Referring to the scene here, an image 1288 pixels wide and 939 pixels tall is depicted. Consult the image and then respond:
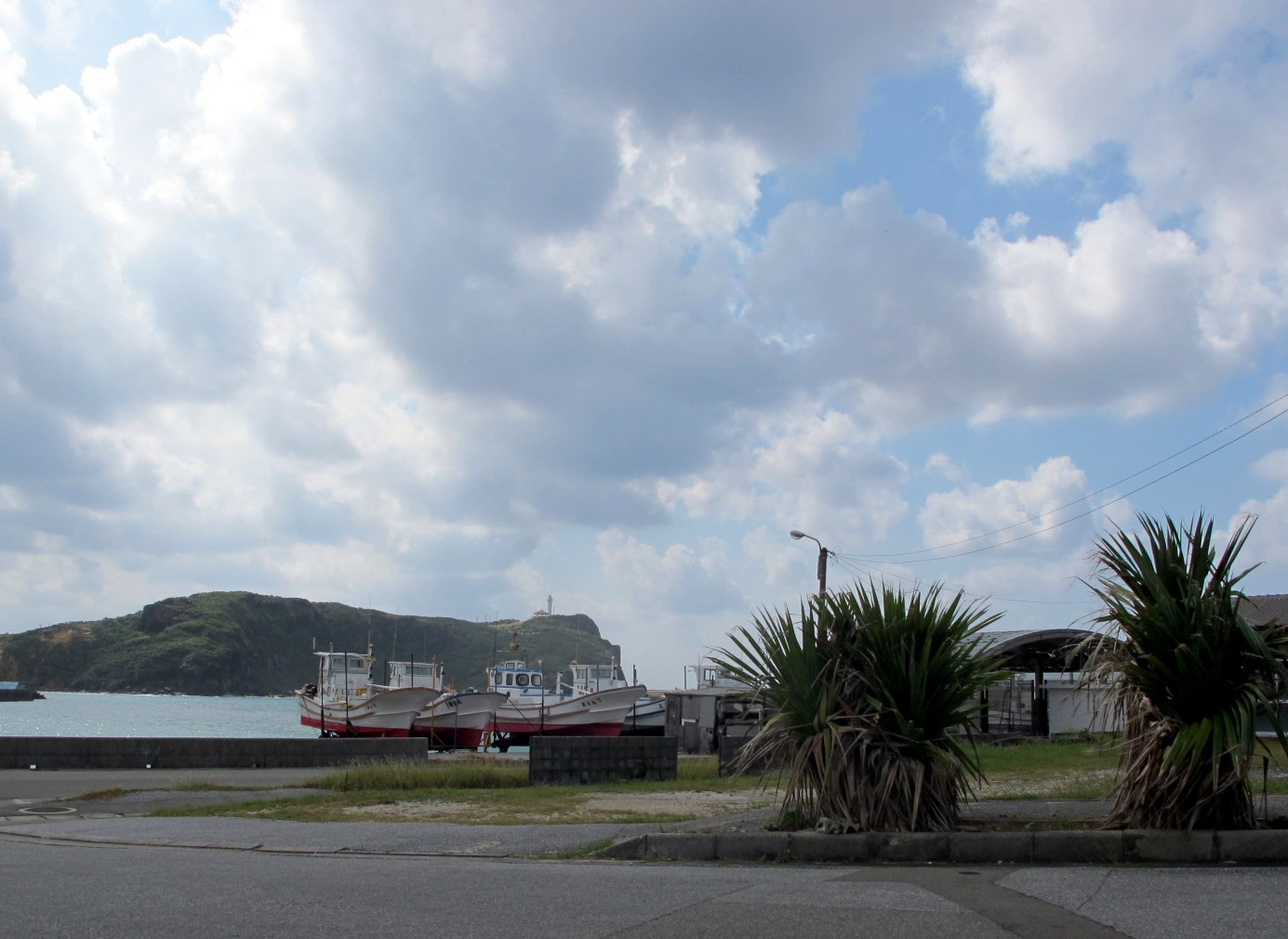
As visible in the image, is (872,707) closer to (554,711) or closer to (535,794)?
(535,794)

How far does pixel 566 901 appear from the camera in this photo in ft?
24.3

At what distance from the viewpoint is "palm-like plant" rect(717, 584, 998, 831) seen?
1002 centimetres

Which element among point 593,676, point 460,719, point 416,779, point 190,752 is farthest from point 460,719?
point 416,779

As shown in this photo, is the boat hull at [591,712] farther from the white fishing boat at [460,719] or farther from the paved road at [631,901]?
the paved road at [631,901]

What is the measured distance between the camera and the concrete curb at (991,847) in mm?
8906

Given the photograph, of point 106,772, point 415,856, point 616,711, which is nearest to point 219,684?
point 616,711

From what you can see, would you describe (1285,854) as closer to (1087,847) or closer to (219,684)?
(1087,847)

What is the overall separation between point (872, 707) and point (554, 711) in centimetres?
3793

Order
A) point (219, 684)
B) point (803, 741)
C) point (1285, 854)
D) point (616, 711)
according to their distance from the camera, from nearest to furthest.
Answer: point (1285, 854)
point (803, 741)
point (616, 711)
point (219, 684)

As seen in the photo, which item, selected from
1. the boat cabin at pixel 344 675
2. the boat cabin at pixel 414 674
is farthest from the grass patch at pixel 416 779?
the boat cabin at pixel 414 674

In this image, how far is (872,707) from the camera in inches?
401

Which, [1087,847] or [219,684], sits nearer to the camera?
[1087,847]

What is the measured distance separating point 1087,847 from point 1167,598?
2.25m

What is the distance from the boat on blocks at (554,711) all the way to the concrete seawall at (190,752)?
57.8 ft
